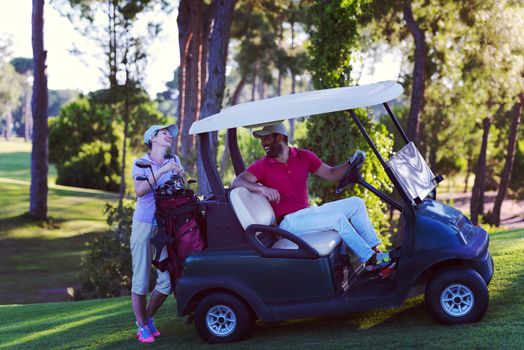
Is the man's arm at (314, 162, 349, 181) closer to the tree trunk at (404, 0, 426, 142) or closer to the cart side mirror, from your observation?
the cart side mirror

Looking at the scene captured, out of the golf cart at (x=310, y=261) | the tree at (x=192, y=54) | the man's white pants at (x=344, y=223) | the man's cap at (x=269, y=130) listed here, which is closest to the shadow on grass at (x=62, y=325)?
the golf cart at (x=310, y=261)

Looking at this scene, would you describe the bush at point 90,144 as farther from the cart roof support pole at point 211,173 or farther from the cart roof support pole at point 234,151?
the cart roof support pole at point 211,173

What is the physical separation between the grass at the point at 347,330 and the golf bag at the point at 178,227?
754 millimetres

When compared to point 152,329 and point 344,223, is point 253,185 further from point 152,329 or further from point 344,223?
point 152,329

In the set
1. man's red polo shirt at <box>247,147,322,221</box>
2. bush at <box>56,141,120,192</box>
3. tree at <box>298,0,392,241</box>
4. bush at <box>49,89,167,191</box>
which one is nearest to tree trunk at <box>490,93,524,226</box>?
bush at <box>49,89,167,191</box>

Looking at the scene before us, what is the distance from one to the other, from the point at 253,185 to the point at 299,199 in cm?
48

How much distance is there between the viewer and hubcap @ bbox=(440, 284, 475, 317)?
6.45 metres

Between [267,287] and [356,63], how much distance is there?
25.6 feet

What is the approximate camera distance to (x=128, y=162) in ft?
121

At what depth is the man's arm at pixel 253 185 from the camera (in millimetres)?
6934

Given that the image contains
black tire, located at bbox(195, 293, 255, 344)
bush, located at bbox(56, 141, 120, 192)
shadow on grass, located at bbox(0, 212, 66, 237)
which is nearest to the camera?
black tire, located at bbox(195, 293, 255, 344)

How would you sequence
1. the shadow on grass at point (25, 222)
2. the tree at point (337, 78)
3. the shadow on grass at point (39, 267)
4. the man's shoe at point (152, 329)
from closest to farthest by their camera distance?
the man's shoe at point (152, 329) → the tree at point (337, 78) → the shadow on grass at point (39, 267) → the shadow on grass at point (25, 222)

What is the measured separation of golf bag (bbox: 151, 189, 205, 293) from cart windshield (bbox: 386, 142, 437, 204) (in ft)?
5.40

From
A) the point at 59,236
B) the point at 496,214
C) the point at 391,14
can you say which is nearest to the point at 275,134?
the point at 391,14
